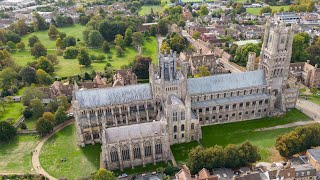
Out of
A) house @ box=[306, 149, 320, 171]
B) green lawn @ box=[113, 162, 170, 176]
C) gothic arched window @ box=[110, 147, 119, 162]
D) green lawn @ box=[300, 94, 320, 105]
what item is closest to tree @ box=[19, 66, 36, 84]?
gothic arched window @ box=[110, 147, 119, 162]

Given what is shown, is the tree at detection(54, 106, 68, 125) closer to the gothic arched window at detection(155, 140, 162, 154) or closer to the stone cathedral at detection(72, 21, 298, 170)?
the stone cathedral at detection(72, 21, 298, 170)

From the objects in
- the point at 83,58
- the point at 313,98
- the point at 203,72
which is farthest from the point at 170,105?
the point at 83,58

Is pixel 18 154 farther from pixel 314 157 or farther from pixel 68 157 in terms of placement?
pixel 314 157

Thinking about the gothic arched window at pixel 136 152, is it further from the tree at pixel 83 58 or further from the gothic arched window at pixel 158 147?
the tree at pixel 83 58

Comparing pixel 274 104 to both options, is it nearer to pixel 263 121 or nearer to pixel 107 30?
pixel 263 121

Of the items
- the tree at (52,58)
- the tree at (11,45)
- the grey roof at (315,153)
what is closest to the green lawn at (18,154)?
the tree at (52,58)

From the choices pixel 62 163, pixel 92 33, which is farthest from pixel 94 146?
pixel 92 33
